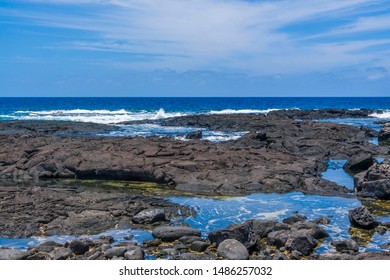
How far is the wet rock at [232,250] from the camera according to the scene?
1271 centimetres

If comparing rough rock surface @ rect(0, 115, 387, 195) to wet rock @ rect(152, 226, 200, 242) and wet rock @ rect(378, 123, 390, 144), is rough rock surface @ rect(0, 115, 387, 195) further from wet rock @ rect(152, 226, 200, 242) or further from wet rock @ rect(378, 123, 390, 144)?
wet rock @ rect(378, 123, 390, 144)

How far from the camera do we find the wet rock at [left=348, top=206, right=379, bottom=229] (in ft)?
52.9

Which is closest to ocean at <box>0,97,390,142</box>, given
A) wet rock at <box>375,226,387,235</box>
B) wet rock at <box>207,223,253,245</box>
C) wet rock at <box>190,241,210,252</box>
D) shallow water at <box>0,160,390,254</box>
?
shallow water at <box>0,160,390,254</box>

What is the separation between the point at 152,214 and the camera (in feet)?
55.1

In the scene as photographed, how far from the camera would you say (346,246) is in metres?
13.8

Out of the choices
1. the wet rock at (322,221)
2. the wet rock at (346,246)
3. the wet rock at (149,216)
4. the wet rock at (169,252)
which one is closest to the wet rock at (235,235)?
the wet rock at (169,252)

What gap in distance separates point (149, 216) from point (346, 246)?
6857 mm

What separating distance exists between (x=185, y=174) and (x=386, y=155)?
1759cm

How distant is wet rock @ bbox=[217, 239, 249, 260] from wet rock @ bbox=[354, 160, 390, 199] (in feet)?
34.0

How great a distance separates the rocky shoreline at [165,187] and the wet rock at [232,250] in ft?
0.10

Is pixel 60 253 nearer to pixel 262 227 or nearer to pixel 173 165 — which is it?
pixel 262 227

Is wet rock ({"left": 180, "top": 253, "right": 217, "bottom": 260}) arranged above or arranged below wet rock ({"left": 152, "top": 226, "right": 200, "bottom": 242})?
below

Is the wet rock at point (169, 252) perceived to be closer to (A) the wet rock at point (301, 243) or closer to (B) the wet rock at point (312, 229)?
(A) the wet rock at point (301, 243)

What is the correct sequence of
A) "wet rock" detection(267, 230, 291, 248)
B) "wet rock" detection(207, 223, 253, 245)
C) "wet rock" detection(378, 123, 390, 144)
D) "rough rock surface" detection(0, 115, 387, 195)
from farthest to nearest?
"wet rock" detection(378, 123, 390, 144) < "rough rock surface" detection(0, 115, 387, 195) < "wet rock" detection(267, 230, 291, 248) < "wet rock" detection(207, 223, 253, 245)
